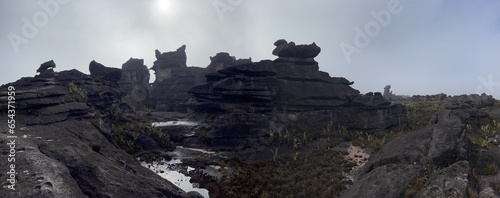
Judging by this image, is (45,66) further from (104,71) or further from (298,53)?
(298,53)

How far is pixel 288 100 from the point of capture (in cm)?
4662

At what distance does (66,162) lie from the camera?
1712 cm

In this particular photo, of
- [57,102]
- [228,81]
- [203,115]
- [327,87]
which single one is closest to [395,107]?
[327,87]

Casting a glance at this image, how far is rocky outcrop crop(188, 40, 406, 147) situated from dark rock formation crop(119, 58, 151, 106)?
2129 inches

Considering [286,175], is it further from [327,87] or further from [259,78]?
[327,87]

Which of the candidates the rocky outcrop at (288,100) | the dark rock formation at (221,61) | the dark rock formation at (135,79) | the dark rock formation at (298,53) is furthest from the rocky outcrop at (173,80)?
the dark rock formation at (298,53)

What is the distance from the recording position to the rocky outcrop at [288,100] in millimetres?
43969

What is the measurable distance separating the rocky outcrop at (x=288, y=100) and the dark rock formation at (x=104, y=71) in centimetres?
1881

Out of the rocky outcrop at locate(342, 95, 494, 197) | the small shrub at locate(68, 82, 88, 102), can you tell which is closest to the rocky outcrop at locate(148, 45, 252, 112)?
the small shrub at locate(68, 82, 88, 102)

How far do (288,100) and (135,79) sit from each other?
6908cm

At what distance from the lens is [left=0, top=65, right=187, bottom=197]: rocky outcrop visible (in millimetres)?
14484

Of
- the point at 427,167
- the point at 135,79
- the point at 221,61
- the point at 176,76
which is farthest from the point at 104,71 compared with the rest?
the point at 427,167

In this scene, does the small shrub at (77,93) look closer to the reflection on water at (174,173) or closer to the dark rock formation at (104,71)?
the reflection on water at (174,173)

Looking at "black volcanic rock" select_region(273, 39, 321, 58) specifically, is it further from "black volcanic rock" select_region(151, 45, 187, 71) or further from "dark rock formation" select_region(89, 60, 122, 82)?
"black volcanic rock" select_region(151, 45, 187, 71)
